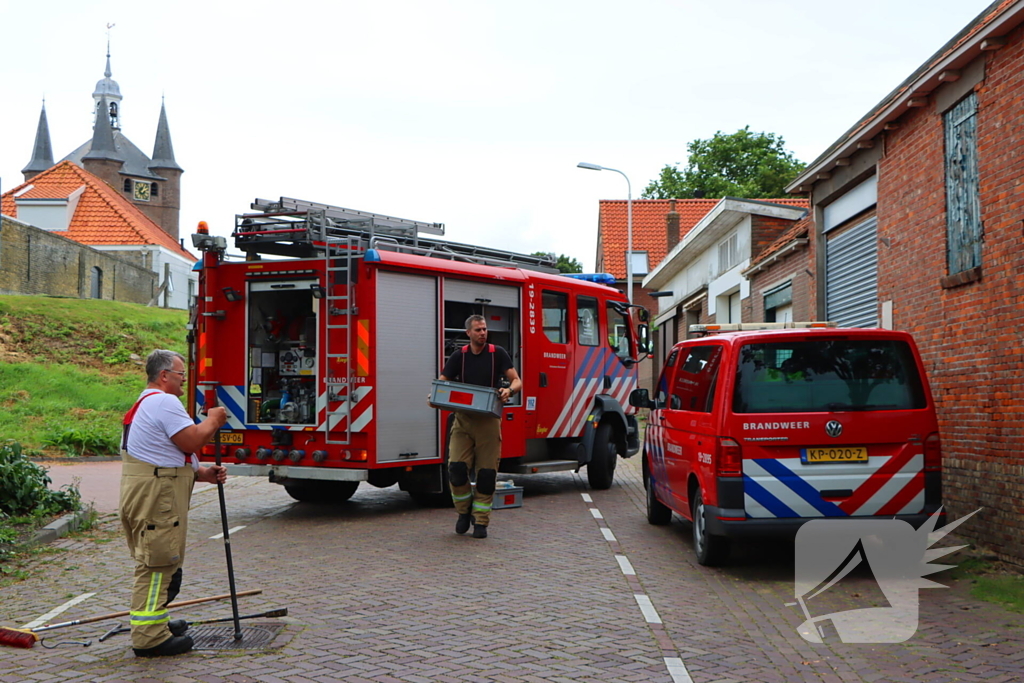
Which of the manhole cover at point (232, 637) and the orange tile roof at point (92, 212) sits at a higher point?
the orange tile roof at point (92, 212)

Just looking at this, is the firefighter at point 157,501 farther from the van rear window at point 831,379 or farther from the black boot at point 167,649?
the van rear window at point 831,379

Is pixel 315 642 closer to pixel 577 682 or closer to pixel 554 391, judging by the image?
pixel 577 682

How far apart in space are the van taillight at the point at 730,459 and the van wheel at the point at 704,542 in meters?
0.48

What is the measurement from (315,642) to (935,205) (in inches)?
310

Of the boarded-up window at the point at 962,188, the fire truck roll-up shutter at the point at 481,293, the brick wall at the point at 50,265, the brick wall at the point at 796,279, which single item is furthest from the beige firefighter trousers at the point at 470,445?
the brick wall at the point at 50,265

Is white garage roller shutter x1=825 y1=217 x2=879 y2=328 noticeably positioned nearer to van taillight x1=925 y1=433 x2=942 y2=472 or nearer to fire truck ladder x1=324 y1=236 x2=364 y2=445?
van taillight x1=925 y1=433 x2=942 y2=472

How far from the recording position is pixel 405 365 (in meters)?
11.2

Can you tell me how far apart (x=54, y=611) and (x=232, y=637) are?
5.17ft

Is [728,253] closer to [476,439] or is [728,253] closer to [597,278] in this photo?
[597,278]

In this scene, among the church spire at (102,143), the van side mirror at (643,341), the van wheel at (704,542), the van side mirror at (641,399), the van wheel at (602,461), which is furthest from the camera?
the church spire at (102,143)

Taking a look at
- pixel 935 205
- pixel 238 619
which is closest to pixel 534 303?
pixel 935 205

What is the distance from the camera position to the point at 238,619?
5996mm

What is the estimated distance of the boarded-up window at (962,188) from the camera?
9.63 m

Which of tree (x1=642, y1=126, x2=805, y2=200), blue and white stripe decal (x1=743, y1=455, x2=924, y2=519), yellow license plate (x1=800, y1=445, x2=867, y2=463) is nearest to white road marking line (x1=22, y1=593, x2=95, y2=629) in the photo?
blue and white stripe decal (x1=743, y1=455, x2=924, y2=519)
